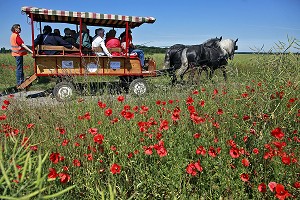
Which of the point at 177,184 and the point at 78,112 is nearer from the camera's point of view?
the point at 177,184

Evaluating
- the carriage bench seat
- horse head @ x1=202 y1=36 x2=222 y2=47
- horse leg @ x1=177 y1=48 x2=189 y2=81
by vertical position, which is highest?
horse head @ x1=202 y1=36 x2=222 y2=47

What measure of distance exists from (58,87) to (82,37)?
1.50 meters

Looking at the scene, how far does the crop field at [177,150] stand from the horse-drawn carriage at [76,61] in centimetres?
281

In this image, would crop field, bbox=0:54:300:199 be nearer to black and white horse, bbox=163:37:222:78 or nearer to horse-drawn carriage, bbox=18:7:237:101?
horse-drawn carriage, bbox=18:7:237:101

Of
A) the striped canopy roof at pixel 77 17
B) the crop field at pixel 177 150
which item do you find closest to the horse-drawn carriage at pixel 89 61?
the striped canopy roof at pixel 77 17

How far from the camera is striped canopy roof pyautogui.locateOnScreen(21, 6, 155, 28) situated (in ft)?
20.1

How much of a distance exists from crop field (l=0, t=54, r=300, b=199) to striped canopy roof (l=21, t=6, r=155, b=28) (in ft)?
10.4

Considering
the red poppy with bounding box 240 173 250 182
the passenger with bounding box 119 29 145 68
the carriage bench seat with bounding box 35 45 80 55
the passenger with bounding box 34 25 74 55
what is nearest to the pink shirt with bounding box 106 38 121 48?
the passenger with bounding box 119 29 145 68

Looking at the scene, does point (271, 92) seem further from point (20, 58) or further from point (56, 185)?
point (20, 58)

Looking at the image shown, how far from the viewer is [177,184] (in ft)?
6.27

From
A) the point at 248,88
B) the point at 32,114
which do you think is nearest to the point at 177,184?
the point at 248,88

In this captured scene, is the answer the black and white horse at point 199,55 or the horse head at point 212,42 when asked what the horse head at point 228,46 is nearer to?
the black and white horse at point 199,55

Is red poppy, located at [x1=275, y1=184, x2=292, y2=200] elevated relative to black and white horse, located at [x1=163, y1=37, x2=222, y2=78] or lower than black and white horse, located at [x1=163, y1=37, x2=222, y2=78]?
lower

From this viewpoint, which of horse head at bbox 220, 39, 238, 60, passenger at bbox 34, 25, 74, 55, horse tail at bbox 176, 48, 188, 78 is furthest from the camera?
horse head at bbox 220, 39, 238, 60
